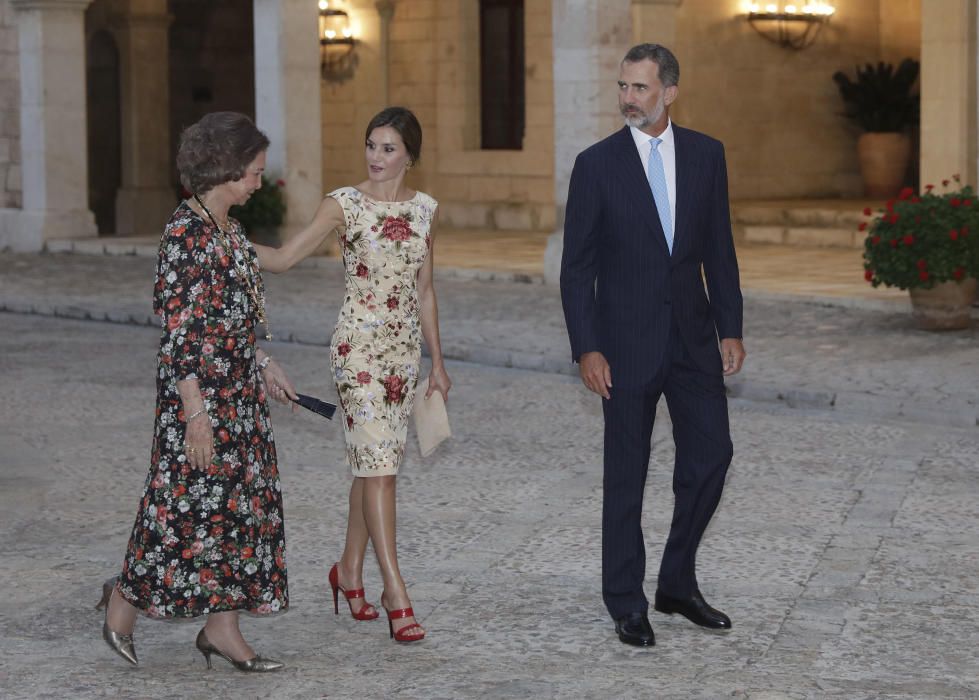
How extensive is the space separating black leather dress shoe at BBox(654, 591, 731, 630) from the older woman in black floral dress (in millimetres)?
1323

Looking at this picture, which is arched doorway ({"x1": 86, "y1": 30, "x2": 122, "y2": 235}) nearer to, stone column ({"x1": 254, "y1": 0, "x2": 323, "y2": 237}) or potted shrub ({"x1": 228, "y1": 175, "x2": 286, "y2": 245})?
stone column ({"x1": 254, "y1": 0, "x2": 323, "y2": 237})

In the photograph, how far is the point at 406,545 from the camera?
675 centimetres

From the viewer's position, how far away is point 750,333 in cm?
1261

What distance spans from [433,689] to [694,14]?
660 inches

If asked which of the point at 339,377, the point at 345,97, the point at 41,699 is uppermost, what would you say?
the point at 345,97

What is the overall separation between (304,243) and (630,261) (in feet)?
3.25

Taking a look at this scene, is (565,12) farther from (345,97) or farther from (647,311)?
(647,311)

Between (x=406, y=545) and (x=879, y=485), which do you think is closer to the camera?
(x=406, y=545)

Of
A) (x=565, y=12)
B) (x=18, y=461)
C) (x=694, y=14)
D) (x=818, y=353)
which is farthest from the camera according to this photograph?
(x=694, y=14)

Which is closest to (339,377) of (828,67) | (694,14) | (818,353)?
(818,353)

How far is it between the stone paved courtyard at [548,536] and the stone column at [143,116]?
11.5m

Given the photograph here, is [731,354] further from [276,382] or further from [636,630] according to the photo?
[276,382]

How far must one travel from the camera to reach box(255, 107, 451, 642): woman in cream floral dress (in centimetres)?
550

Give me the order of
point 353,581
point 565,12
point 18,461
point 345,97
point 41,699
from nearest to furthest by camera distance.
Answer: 1. point 41,699
2. point 353,581
3. point 18,461
4. point 565,12
5. point 345,97
